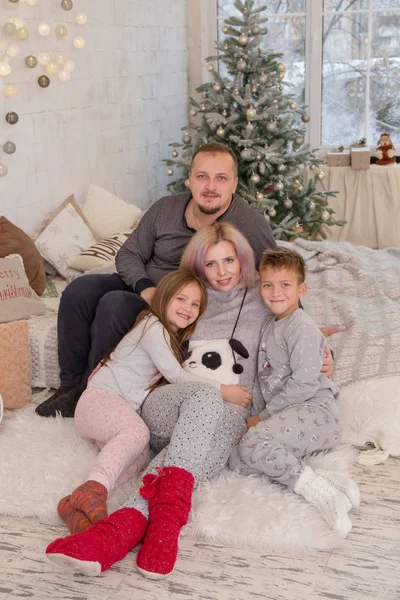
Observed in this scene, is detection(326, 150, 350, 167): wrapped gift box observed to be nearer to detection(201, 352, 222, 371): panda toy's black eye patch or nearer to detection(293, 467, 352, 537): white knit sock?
detection(201, 352, 222, 371): panda toy's black eye patch

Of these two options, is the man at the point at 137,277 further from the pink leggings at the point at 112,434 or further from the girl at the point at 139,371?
the pink leggings at the point at 112,434

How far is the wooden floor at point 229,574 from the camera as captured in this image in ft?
6.24

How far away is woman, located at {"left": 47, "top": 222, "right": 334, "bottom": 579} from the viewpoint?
6.41ft

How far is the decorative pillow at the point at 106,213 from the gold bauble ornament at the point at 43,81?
75cm

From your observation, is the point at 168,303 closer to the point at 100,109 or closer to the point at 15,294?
the point at 15,294

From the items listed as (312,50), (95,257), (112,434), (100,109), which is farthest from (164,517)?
(312,50)

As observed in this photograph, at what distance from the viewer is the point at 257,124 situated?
4953 mm

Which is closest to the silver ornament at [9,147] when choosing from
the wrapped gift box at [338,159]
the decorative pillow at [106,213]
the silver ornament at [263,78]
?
the decorative pillow at [106,213]

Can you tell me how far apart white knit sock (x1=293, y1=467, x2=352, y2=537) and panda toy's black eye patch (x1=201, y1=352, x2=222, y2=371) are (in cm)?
49

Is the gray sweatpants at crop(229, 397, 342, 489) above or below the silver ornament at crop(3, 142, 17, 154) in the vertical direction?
below

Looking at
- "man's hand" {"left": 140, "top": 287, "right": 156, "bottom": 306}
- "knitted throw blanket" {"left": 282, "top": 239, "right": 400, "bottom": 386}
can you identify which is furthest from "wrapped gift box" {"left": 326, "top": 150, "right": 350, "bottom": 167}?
"man's hand" {"left": 140, "top": 287, "right": 156, "bottom": 306}

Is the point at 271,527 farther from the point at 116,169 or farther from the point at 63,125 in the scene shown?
the point at 116,169

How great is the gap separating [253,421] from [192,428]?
1.17ft

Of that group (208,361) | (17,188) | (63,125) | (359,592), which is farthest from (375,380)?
(63,125)
